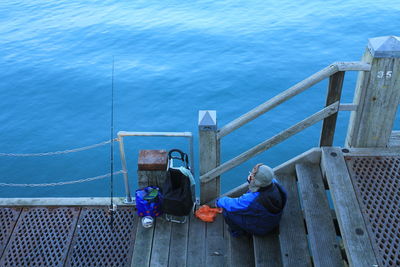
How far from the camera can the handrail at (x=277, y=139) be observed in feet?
16.4

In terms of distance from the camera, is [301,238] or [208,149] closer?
[301,238]

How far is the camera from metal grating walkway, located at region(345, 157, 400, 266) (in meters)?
4.20

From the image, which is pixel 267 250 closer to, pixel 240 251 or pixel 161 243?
pixel 240 251

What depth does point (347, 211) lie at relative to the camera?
14.9 feet

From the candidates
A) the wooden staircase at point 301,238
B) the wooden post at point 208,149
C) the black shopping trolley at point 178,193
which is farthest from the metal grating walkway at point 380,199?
the black shopping trolley at point 178,193

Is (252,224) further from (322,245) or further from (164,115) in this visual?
(164,115)

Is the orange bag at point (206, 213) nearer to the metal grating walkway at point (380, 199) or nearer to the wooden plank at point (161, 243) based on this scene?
the wooden plank at point (161, 243)

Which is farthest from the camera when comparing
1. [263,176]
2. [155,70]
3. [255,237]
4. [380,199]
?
[155,70]

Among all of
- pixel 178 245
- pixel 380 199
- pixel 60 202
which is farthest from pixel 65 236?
pixel 380 199

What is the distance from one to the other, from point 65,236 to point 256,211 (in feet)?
7.84

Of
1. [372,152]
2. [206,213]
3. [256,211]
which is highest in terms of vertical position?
[372,152]

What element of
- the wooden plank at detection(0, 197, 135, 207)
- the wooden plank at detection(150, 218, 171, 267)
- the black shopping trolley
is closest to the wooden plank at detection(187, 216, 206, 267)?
the black shopping trolley

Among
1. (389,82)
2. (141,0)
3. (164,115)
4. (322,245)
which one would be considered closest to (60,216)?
(322,245)

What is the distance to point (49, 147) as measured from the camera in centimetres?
1071
